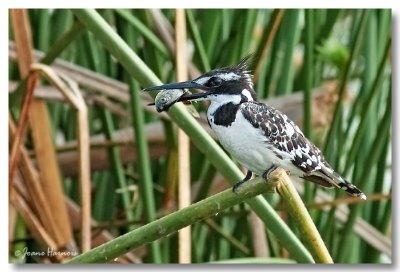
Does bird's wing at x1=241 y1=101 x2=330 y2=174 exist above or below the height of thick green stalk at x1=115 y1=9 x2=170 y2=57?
below

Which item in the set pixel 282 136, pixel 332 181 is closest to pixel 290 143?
pixel 282 136

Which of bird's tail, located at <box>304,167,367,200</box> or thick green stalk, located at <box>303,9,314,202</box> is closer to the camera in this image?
bird's tail, located at <box>304,167,367,200</box>

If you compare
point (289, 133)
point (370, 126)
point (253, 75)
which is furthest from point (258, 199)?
→ point (370, 126)

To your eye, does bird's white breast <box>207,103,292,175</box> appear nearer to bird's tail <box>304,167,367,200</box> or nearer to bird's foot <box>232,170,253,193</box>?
bird's foot <box>232,170,253,193</box>

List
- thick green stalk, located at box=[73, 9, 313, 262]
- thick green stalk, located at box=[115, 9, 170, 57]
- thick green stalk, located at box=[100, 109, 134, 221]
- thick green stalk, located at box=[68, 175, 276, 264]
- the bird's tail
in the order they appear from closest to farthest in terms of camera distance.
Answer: thick green stalk, located at box=[68, 175, 276, 264] → thick green stalk, located at box=[73, 9, 313, 262] → the bird's tail → thick green stalk, located at box=[115, 9, 170, 57] → thick green stalk, located at box=[100, 109, 134, 221]

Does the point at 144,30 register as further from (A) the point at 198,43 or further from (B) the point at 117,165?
(B) the point at 117,165

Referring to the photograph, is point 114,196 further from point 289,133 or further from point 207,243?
point 289,133

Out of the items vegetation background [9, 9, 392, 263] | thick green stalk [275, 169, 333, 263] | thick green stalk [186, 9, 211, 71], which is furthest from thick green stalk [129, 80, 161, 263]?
thick green stalk [275, 169, 333, 263]

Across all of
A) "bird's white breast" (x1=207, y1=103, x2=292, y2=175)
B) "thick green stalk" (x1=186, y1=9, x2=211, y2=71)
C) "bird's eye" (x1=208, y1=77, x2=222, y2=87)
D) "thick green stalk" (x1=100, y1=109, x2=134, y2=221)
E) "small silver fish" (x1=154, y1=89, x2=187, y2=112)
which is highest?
"thick green stalk" (x1=186, y1=9, x2=211, y2=71)
